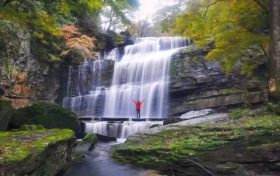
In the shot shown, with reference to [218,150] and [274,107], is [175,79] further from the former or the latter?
[218,150]

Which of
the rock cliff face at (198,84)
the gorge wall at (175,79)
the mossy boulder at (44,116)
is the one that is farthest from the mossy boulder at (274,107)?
the mossy boulder at (44,116)

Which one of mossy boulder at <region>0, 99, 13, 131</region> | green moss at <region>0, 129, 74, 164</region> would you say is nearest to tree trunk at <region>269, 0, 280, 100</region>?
green moss at <region>0, 129, 74, 164</region>

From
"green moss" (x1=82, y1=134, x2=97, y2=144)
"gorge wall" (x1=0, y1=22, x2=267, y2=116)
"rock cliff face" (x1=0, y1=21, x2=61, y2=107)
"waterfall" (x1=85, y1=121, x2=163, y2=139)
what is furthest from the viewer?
"gorge wall" (x1=0, y1=22, x2=267, y2=116)

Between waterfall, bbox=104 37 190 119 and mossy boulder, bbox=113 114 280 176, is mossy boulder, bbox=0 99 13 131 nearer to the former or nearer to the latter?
mossy boulder, bbox=113 114 280 176

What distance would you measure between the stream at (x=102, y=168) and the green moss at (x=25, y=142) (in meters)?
1.37

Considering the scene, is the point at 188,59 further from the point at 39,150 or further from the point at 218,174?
the point at 39,150

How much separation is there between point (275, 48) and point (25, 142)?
809cm

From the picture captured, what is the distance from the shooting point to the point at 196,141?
8492 millimetres

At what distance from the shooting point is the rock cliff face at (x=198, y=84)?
19047mm

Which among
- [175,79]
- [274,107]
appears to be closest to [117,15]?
[175,79]

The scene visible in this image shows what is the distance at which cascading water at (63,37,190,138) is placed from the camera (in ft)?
69.5

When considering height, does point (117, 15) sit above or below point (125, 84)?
above

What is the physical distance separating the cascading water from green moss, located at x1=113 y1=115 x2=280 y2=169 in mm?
10434

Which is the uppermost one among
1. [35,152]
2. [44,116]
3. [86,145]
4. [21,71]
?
[21,71]
